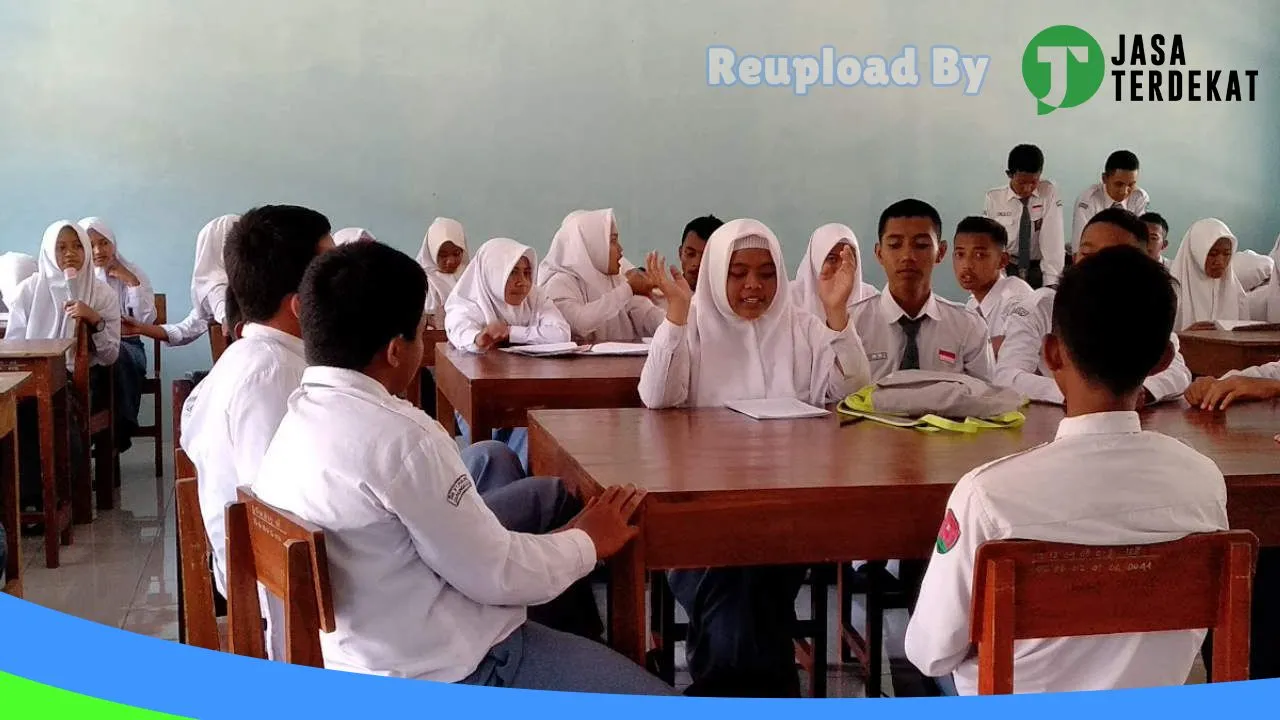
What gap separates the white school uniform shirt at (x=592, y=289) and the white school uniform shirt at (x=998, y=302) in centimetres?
126

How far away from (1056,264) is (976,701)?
6865 millimetres

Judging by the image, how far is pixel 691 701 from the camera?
0.84 m

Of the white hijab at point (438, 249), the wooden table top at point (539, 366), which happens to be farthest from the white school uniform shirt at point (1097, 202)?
the wooden table top at point (539, 366)

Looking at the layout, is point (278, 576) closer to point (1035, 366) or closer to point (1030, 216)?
point (1035, 366)

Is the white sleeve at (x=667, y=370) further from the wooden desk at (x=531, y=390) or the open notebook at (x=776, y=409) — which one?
the wooden desk at (x=531, y=390)

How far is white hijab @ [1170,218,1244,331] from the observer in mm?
6031

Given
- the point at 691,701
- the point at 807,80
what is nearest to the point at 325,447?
the point at 691,701

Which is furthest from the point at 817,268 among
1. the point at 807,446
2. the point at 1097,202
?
the point at 1097,202

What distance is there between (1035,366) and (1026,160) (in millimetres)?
4356

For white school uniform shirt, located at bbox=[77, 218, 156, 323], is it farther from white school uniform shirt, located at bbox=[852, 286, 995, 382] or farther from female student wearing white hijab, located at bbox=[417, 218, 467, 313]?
white school uniform shirt, located at bbox=[852, 286, 995, 382]

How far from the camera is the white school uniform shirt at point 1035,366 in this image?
263 cm

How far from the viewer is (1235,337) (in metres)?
4.48

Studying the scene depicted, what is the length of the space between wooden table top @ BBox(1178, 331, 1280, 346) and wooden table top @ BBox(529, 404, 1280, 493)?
203cm

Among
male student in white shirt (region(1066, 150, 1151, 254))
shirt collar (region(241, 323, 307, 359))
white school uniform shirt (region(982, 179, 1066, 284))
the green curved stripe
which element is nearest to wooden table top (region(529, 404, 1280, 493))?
shirt collar (region(241, 323, 307, 359))
